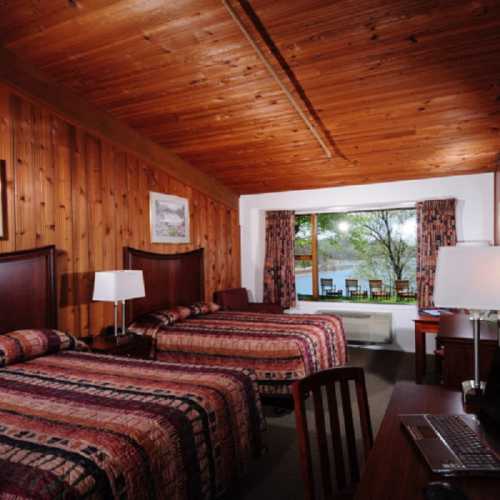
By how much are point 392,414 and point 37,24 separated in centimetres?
329

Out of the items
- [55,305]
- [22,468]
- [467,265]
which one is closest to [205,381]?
[22,468]

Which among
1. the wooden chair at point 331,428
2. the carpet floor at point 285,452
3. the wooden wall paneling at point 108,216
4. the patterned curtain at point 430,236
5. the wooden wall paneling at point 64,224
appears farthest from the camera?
the patterned curtain at point 430,236

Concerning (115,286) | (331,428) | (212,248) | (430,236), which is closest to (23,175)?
(115,286)

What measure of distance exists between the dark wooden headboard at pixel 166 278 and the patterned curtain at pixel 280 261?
4.11 feet

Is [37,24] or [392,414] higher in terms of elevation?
[37,24]

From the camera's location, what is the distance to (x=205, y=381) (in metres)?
2.26

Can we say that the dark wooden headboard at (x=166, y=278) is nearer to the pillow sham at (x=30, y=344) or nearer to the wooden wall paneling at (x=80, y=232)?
the wooden wall paneling at (x=80, y=232)

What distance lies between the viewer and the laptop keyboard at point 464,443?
110 cm

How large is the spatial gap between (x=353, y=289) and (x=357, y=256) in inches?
19.6

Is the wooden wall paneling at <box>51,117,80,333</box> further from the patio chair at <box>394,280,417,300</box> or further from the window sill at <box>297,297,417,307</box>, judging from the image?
the patio chair at <box>394,280,417,300</box>

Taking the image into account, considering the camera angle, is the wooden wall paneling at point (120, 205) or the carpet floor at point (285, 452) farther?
the wooden wall paneling at point (120, 205)

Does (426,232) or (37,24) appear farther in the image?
(426,232)

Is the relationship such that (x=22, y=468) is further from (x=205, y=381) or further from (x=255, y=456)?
(x=255, y=456)

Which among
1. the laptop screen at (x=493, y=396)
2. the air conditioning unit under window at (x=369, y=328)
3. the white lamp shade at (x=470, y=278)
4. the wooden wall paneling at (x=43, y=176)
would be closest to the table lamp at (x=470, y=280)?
the white lamp shade at (x=470, y=278)
